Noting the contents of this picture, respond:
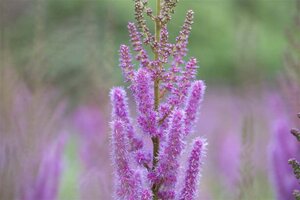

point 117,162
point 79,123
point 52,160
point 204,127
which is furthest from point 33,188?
point 204,127

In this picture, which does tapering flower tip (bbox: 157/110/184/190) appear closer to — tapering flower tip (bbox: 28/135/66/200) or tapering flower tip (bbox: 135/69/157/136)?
tapering flower tip (bbox: 135/69/157/136)

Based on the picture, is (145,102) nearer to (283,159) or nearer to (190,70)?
(190,70)

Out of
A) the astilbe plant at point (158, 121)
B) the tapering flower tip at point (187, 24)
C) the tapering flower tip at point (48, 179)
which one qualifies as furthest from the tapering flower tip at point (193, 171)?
the tapering flower tip at point (48, 179)

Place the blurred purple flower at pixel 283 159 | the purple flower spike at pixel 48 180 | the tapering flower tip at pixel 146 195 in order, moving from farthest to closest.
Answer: the purple flower spike at pixel 48 180 < the blurred purple flower at pixel 283 159 < the tapering flower tip at pixel 146 195

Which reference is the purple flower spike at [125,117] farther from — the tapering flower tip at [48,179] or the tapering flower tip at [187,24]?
the tapering flower tip at [48,179]

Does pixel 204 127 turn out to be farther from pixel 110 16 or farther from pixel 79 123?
pixel 110 16

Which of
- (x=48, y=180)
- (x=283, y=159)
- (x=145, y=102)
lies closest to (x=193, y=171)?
(x=145, y=102)
